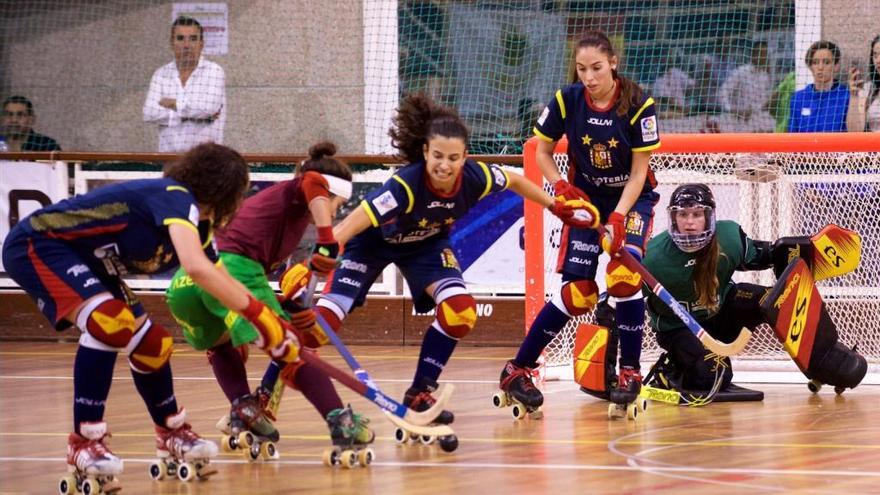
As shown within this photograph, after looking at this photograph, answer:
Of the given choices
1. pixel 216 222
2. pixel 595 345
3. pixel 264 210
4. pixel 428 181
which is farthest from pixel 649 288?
pixel 216 222

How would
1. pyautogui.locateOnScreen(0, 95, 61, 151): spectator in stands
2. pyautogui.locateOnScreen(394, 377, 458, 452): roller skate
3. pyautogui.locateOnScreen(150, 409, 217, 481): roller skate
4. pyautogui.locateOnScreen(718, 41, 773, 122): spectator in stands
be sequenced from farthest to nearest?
pyautogui.locateOnScreen(0, 95, 61, 151): spectator in stands
pyautogui.locateOnScreen(718, 41, 773, 122): spectator in stands
pyautogui.locateOnScreen(394, 377, 458, 452): roller skate
pyautogui.locateOnScreen(150, 409, 217, 481): roller skate

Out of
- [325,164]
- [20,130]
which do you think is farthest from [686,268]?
[20,130]

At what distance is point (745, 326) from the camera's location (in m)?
5.89

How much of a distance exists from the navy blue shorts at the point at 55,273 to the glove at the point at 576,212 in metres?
1.66

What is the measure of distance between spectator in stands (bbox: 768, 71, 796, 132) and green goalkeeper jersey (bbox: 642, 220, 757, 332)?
88.9 inches

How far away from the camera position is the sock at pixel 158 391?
4219mm

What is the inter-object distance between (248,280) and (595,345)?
5.17 ft

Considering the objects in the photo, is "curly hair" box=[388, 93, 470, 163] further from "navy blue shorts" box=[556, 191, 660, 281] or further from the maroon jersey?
"navy blue shorts" box=[556, 191, 660, 281]

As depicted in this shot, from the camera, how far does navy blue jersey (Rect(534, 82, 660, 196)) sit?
5.34 metres

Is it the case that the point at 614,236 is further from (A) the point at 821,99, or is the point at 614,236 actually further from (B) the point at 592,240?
(A) the point at 821,99

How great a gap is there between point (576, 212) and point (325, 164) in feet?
3.10

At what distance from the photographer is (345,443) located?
14.4 ft

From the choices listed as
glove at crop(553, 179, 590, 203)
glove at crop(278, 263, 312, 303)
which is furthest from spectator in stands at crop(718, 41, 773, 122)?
glove at crop(278, 263, 312, 303)

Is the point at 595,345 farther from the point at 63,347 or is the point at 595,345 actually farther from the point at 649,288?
the point at 63,347
